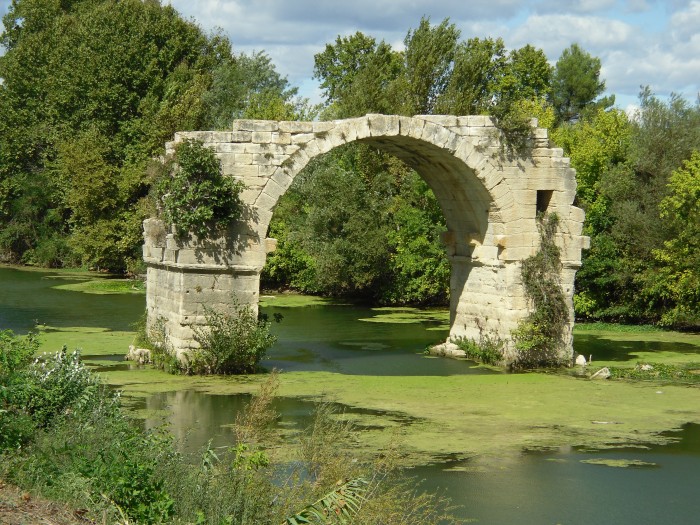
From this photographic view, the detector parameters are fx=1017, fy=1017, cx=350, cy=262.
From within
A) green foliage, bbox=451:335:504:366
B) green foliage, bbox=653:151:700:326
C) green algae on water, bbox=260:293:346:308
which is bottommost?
green foliage, bbox=451:335:504:366

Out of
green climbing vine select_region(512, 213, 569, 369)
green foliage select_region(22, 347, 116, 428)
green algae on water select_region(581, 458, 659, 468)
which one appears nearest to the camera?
green foliage select_region(22, 347, 116, 428)

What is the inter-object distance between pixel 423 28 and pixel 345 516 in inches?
1036

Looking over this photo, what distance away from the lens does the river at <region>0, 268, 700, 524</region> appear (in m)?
9.51

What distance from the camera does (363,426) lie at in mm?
12219

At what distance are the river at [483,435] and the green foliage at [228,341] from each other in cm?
90

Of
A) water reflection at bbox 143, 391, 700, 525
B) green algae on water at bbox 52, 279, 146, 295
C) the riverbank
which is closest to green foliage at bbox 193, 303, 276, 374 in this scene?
the riverbank

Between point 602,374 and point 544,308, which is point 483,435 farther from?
point 544,308

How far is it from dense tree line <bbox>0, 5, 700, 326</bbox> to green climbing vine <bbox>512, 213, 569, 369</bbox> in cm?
172

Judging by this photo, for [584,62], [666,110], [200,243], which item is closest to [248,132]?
[200,243]

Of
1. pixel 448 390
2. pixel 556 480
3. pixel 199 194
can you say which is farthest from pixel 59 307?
pixel 556 480

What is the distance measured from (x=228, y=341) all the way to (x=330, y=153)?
15.6m

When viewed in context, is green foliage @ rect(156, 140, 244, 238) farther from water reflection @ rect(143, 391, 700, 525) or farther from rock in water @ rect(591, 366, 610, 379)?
rock in water @ rect(591, 366, 610, 379)

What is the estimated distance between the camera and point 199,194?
1515 cm

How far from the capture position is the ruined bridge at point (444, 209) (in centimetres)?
1554
